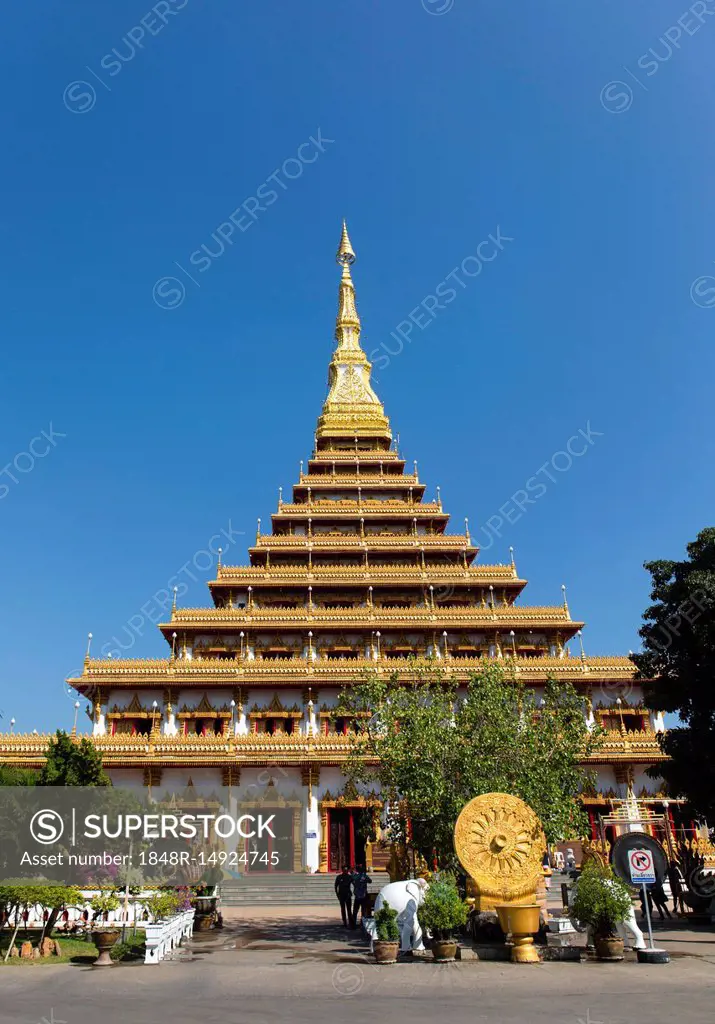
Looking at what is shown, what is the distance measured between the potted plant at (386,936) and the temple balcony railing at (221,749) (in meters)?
18.5

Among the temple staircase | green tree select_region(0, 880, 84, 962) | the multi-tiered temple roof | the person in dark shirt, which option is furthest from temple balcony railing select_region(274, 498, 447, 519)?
green tree select_region(0, 880, 84, 962)

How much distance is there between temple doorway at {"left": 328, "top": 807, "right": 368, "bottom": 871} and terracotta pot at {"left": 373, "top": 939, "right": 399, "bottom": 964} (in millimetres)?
18565

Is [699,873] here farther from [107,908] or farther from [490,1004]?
[107,908]

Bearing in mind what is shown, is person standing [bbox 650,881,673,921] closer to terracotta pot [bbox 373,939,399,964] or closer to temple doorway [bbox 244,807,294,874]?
terracotta pot [bbox 373,939,399,964]

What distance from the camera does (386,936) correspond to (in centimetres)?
1580

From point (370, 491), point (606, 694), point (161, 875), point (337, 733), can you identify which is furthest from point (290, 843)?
point (370, 491)

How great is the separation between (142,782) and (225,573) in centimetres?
1264

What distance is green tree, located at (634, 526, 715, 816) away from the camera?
75.7ft

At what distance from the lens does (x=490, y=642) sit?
136ft

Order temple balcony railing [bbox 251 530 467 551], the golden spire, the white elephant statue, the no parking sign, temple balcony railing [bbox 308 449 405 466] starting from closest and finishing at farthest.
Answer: the no parking sign → the white elephant statue → temple balcony railing [bbox 251 530 467 551] → temple balcony railing [bbox 308 449 405 466] → the golden spire

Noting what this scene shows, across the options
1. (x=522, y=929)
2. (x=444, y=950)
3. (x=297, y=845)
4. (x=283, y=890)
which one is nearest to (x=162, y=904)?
(x=444, y=950)

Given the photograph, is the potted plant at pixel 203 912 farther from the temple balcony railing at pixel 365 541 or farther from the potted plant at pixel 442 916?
the temple balcony railing at pixel 365 541

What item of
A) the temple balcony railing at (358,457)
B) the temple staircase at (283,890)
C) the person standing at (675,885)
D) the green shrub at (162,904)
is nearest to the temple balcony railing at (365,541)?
the temple balcony railing at (358,457)

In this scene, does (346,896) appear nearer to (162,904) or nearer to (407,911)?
(407,911)
